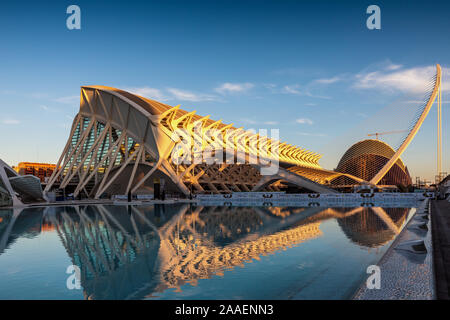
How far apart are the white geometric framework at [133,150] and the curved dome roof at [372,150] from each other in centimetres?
3291

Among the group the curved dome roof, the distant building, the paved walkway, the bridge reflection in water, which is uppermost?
the curved dome roof

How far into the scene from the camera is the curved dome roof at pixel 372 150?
243 ft

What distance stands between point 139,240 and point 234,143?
37.6 metres

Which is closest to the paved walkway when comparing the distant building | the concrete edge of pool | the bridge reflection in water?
the concrete edge of pool

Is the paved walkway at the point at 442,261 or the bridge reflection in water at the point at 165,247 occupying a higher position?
the paved walkway at the point at 442,261

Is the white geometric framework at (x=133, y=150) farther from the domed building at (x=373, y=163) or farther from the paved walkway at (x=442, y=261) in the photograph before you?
the domed building at (x=373, y=163)

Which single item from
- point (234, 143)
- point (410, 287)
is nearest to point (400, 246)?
point (410, 287)

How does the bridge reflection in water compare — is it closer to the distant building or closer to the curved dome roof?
the curved dome roof

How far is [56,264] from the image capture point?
836 cm

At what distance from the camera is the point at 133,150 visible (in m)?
46.1

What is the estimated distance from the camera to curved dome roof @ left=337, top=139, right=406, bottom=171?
74.2 meters

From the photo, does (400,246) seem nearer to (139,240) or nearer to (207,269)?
(207,269)

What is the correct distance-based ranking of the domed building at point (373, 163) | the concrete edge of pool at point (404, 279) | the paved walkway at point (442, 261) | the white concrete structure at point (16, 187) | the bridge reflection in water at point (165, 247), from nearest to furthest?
the concrete edge of pool at point (404, 279), the paved walkway at point (442, 261), the bridge reflection in water at point (165, 247), the white concrete structure at point (16, 187), the domed building at point (373, 163)

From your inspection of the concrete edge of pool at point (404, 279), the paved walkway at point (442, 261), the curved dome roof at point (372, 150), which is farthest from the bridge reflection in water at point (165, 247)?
the curved dome roof at point (372, 150)
